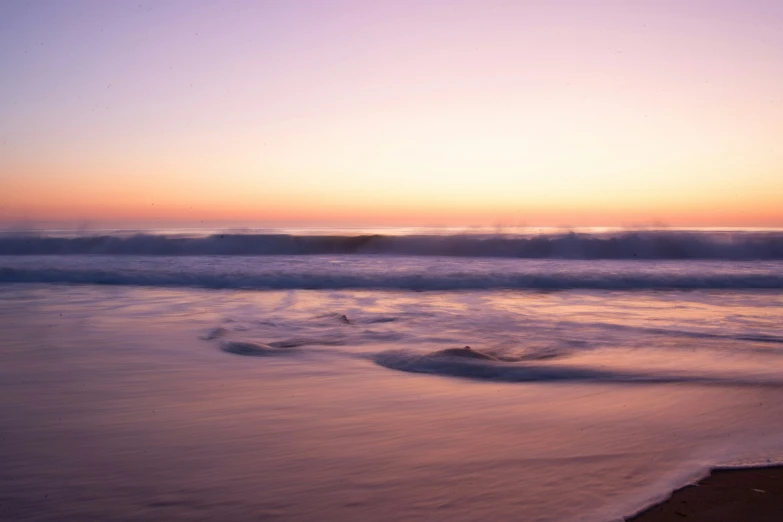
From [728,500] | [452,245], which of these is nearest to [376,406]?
[728,500]

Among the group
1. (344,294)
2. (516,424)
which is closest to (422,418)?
(516,424)

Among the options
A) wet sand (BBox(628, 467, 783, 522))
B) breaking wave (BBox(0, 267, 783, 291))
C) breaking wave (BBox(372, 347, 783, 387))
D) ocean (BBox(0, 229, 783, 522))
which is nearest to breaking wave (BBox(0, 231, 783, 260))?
breaking wave (BBox(0, 267, 783, 291))

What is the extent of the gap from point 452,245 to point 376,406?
18.5m

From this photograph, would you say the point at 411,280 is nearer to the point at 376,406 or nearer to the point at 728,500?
the point at 376,406

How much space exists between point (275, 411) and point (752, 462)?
2.32 metres

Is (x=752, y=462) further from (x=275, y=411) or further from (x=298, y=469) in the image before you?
(x=275, y=411)

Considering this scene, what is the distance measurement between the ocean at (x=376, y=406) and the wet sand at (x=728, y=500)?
90 mm

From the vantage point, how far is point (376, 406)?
3.49m

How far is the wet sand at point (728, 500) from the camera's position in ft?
6.97

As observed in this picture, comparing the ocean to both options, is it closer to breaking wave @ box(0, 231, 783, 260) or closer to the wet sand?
the wet sand

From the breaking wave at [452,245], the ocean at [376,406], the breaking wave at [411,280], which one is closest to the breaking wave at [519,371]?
the ocean at [376,406]

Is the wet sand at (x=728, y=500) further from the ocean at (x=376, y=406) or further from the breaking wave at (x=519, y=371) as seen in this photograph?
the breaking wave at (x=519, y=371)

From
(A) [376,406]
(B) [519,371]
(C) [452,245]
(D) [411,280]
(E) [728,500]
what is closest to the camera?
(E) [728,500]

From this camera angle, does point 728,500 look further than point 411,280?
No
